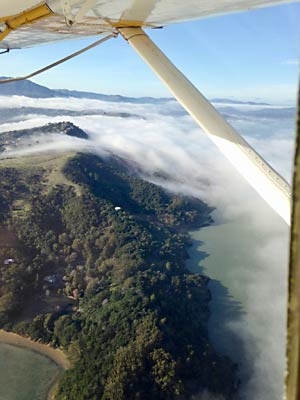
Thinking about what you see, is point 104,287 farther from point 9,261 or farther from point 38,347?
point 38,347

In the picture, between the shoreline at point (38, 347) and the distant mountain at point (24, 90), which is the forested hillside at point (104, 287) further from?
the distant mountain at point (24, 90)

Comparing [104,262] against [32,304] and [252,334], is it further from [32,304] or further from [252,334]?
[252,334]

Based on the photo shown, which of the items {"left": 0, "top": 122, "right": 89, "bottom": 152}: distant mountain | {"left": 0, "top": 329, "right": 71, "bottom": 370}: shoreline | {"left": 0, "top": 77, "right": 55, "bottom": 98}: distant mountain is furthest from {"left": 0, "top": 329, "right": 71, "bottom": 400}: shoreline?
{"left": 0, "top": 77, "right": 55, "bottom": 98}: distant mountain

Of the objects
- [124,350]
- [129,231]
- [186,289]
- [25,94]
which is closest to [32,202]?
[129,231]

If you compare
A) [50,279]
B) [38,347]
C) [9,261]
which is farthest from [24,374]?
[9,261]

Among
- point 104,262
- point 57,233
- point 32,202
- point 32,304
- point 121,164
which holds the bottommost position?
point 32,304

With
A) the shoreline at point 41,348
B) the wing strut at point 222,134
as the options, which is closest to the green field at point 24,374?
the shoreline at point 41,348

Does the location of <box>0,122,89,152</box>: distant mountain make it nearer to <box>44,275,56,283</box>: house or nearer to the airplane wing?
<box>44,275,56,283</box>: house
